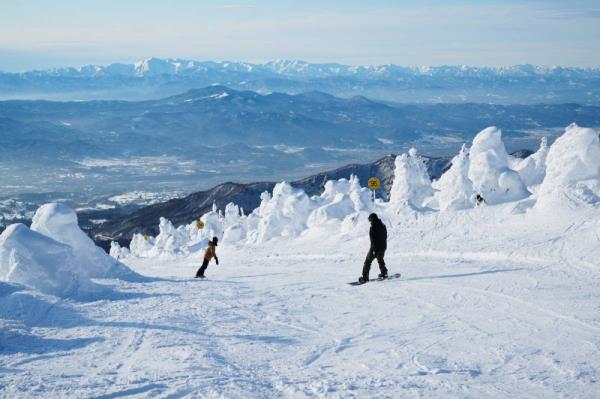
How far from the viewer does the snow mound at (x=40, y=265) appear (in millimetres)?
13891

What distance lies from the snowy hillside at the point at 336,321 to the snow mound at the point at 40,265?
0.14ft

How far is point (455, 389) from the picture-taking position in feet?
23.6

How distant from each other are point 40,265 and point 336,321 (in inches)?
302

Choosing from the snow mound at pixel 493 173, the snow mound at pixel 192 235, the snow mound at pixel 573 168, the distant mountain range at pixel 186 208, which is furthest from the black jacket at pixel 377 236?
the distant mountain range at pixel 186 208

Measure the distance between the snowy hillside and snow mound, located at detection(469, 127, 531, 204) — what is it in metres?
9.88

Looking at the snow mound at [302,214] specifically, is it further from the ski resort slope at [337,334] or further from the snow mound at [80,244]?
the ski resort slope at [337,334]

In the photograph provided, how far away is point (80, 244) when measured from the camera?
17.3 m

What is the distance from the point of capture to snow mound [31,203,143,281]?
1719 centimetres

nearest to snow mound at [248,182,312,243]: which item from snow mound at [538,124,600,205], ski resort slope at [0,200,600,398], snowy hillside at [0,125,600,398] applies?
snowy hillside at [0,125,600,398]

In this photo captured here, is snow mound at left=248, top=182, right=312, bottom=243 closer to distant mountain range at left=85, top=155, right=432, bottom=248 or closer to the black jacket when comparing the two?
the black jacket

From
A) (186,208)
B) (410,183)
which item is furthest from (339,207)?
(186,208)

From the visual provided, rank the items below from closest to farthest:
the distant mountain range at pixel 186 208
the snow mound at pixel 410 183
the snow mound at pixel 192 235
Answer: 1. the snow mound at pixel 410 183
2. the snow mound at pixel 192 235
3. the distant mountain range at pixel 186 208

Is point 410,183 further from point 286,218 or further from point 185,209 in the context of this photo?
point 185,209

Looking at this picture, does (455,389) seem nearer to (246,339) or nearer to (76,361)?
(246,339)
